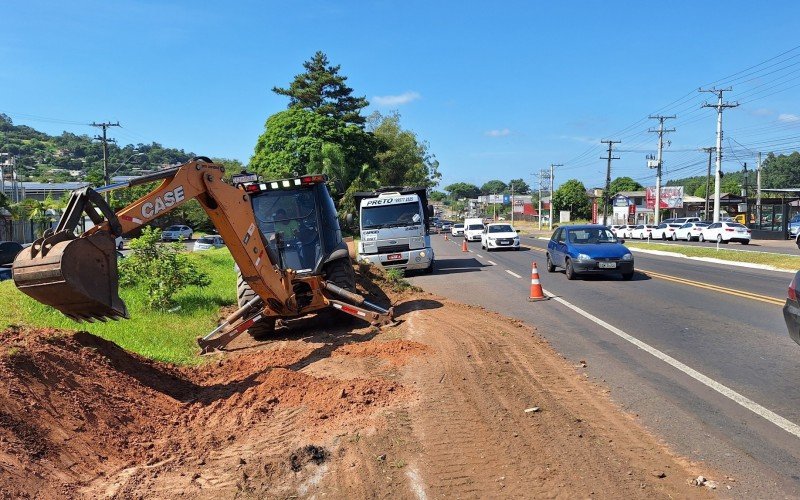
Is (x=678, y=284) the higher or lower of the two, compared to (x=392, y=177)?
lower

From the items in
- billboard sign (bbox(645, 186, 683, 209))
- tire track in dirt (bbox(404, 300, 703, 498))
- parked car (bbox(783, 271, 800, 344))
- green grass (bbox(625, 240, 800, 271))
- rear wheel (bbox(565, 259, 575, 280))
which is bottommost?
green grass (bbox(625, 240, 800, 271))

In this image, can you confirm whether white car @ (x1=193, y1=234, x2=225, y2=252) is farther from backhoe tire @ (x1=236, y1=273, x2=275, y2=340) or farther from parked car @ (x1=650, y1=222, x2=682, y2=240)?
parked car @ (x1=650, y1=222, x2=682, y2=240)

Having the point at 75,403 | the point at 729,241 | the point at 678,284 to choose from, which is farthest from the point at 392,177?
the point at 75,403

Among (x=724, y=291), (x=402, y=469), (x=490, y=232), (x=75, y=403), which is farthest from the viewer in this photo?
(x=490, y=232)

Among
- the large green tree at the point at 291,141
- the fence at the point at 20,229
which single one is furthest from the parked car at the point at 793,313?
the fence at the point at 20,229

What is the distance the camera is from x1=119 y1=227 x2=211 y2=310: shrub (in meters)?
12.8

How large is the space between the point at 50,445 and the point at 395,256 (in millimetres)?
17501

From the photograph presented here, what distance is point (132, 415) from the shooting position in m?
6.13

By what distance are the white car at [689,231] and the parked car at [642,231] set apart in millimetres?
3714

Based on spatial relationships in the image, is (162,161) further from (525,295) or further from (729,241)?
(525,295)

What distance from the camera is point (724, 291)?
1584 centimetres

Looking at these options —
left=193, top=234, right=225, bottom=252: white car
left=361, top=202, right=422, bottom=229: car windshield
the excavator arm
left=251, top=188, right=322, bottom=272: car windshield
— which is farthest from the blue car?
left=193, top=234, right=225, bottom=252: white car

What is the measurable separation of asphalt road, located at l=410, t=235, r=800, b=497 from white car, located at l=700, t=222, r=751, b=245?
28.2 m

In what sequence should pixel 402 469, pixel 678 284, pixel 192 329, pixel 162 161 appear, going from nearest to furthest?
pixel 402 469 → pixel 192 329 → pixel 678 284 → pixel 162 161
